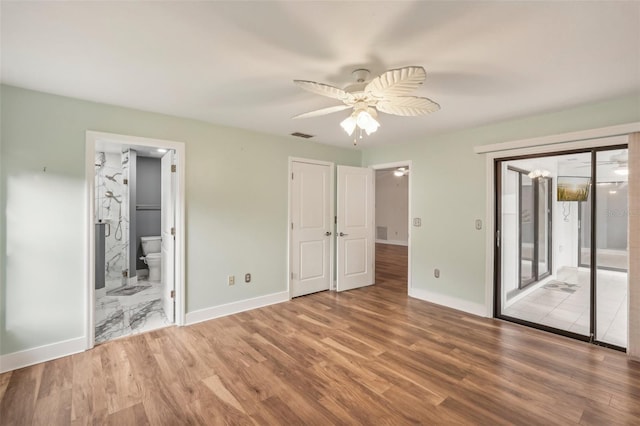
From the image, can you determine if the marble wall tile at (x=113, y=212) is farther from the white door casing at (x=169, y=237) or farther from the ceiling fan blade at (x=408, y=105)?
the ceiling fan blade at (x=408, y=105)

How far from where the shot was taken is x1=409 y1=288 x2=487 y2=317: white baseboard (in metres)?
3.58

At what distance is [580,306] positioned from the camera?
10.5 ft

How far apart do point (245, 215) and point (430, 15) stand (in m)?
2.96

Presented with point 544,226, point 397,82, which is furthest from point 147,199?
point 544,226

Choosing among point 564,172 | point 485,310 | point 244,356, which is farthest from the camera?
point 485,310

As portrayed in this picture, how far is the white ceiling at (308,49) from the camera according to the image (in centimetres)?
149

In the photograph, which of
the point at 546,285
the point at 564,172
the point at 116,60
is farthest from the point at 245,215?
the point at 546,285

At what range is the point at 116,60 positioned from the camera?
199 cm

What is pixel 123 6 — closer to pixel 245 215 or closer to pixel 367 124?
pixel 367 124

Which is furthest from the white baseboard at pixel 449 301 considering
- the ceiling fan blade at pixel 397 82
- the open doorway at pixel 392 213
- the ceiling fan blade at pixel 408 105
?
the open doorway at pixel 392 213

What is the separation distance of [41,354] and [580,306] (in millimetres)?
5509

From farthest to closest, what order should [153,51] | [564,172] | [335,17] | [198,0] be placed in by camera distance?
[564,172] → [153,51] → [335,17] → [198,0]

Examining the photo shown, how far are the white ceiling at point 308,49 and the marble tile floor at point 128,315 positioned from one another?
2.43m

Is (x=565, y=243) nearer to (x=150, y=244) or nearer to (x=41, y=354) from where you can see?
(x=41, y=354)
